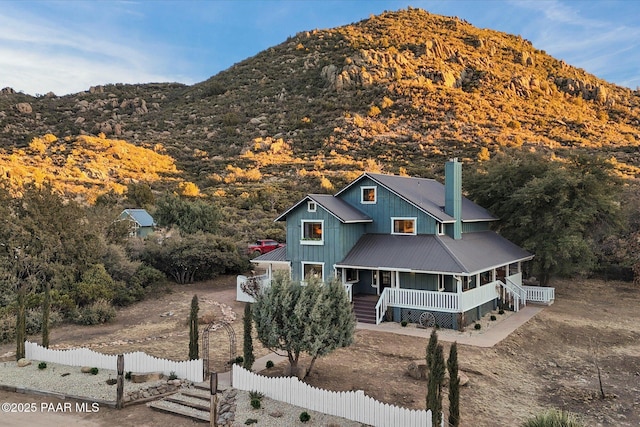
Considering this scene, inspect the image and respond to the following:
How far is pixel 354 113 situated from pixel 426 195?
46394mm

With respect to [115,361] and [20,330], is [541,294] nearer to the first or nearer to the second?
[115,361]

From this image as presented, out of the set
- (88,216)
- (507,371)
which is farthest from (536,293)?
(88,216)

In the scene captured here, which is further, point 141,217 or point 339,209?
point 141,217

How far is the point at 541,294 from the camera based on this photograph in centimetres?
2236

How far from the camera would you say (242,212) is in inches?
1645

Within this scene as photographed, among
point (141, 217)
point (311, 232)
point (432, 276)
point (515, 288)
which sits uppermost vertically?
point (141, 217)

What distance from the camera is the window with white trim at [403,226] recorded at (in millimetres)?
20031

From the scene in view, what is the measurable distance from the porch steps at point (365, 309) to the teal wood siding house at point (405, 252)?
4 cm

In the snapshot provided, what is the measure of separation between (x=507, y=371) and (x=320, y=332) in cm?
Answer: 623

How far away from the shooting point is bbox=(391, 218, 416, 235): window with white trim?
20031 millimetres

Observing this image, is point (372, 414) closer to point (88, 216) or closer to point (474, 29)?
point (88, 216)

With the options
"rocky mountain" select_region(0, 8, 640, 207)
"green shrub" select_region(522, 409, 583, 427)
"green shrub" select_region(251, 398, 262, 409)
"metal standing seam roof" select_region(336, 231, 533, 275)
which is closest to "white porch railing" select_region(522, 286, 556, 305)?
"metal standing seam roof" select_region(336, 231, 533, 275)

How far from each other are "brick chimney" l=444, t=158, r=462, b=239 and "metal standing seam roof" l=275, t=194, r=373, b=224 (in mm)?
3703

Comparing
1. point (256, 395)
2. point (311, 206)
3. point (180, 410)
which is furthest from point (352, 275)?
point (180, 410)
